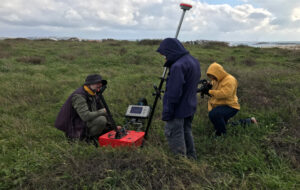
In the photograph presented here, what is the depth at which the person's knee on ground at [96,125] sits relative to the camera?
4341 mm

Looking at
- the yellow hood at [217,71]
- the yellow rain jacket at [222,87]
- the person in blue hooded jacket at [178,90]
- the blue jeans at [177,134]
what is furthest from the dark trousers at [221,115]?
the person in blue hooded jacket at [178,90]

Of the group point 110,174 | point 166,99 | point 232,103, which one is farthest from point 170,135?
point 232,103

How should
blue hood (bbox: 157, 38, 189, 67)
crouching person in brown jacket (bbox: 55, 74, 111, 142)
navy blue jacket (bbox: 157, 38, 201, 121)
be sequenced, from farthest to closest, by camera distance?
crouching person in brown jacket (bbox: 55, 74, 111, 142) < blue hood (bbox: 157, 38, 189, 67) < navy blue jacket (bbox: 157, 38, 201, 121)

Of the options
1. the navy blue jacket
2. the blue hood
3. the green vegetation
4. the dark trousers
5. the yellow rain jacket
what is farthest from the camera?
the dark trousers

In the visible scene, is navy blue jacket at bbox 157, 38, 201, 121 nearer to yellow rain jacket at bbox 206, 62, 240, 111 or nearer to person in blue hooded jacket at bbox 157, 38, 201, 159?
person in blue hooded jacket at bbox 157, 38, 201, 159

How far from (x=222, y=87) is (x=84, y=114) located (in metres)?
2.72

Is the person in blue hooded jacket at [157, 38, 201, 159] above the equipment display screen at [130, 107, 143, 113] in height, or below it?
above

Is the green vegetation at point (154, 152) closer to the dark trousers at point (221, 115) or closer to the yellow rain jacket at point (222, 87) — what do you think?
the dark trousers at point (221, 115)

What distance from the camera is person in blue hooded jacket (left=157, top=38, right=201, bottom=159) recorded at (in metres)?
3.06

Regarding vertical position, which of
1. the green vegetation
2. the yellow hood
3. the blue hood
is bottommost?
the green vegetation

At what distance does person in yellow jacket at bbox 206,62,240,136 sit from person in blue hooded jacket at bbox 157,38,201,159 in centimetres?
116

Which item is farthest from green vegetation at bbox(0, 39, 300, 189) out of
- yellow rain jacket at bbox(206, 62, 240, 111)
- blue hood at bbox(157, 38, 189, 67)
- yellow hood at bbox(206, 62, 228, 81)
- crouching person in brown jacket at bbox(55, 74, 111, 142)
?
blue hood at bbox(157, 38, 189, 67)

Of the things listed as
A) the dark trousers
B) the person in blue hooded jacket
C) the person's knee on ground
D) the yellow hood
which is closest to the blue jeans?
the person in blue hooded jacket

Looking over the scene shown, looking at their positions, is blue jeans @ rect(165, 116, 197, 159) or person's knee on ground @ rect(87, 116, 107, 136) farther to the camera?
person's knee on ground @ rect(87, 116, 107, 136)
